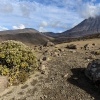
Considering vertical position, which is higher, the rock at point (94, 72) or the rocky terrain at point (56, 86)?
the rock at point (94, 72)

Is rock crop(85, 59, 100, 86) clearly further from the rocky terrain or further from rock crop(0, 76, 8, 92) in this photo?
rock crop(0, 76, 8, 92)

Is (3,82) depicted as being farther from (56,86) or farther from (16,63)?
(56,86)

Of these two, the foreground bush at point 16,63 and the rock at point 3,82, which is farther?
the foreground bush at point 16,63

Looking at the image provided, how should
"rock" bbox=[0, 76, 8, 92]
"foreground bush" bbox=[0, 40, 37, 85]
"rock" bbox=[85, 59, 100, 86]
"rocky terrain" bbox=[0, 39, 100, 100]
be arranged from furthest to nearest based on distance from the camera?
"foreground bush" bbox=[0, 40, 37, 85]
"rock" bbox=[0, 76, 8, 92]
"rock" bbox=[85, 59, 100, 86]
"rocky terrain" bbox=[0, 39, 100, 100]

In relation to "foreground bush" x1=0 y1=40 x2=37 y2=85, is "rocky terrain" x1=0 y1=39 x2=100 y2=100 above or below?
below

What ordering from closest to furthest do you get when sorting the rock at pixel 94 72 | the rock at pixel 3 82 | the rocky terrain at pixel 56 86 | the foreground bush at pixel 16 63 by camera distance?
1. the rocky terrain at pixel 56 86
2. the rock at pixel 94 72
3. the rock at pixel 3 82
4. the foreground bush at pixel 16 63

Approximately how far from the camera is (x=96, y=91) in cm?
1127

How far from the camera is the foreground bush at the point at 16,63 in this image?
12.5m

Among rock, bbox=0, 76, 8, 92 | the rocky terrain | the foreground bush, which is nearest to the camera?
the rocky terrain

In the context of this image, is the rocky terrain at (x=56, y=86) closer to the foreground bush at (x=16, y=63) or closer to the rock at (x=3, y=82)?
the rock at (x=3, y=82)

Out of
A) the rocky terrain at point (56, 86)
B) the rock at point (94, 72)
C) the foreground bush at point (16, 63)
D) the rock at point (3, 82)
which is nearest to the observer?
the rocky terrain at point (56, 86)

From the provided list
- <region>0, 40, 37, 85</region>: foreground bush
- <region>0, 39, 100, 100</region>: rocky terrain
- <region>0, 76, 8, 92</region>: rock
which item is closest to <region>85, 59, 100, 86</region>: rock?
<region>0, 39, 100, 100</region>: rocky terrain

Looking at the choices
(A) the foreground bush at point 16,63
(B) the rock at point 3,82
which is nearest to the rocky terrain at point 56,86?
(B) the rock at point 3,82

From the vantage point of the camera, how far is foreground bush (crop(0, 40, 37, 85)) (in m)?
12.5
